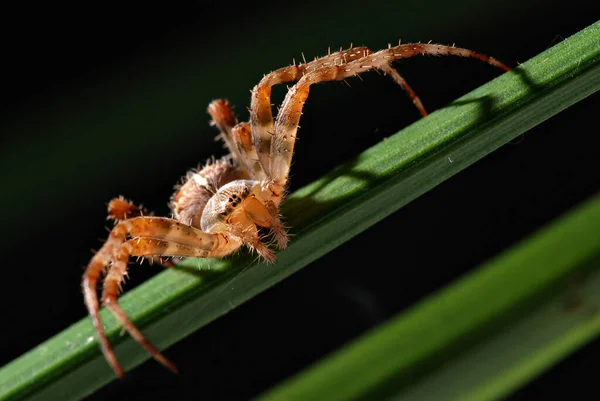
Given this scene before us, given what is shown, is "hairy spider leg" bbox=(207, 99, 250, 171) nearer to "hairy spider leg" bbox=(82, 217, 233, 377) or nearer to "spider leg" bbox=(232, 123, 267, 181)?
"spider leg" bbox=(232, 123, 267, 181)

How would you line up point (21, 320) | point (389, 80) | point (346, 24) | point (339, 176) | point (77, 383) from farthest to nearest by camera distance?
1. point (21, 320)
2. point (389, 80)
3. point (346, 24)
4. point (339, 176)
5. point (77, 383)

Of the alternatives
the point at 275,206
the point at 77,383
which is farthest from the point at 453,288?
the point at 77,383

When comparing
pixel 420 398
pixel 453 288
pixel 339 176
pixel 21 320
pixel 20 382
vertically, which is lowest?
pixel 420 398

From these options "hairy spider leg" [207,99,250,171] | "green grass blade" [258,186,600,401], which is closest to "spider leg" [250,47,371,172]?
"hairy spider leg" [207,99,250,171]

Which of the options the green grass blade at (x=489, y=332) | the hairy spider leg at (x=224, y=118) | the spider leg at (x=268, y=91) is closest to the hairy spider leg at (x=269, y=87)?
the spider leg at (x=268, y=91)

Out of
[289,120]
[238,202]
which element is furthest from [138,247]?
[289,120]

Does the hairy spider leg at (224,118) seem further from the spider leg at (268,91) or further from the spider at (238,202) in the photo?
the spider leg at (268,91)

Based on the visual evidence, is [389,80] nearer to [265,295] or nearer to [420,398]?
[265,295]
